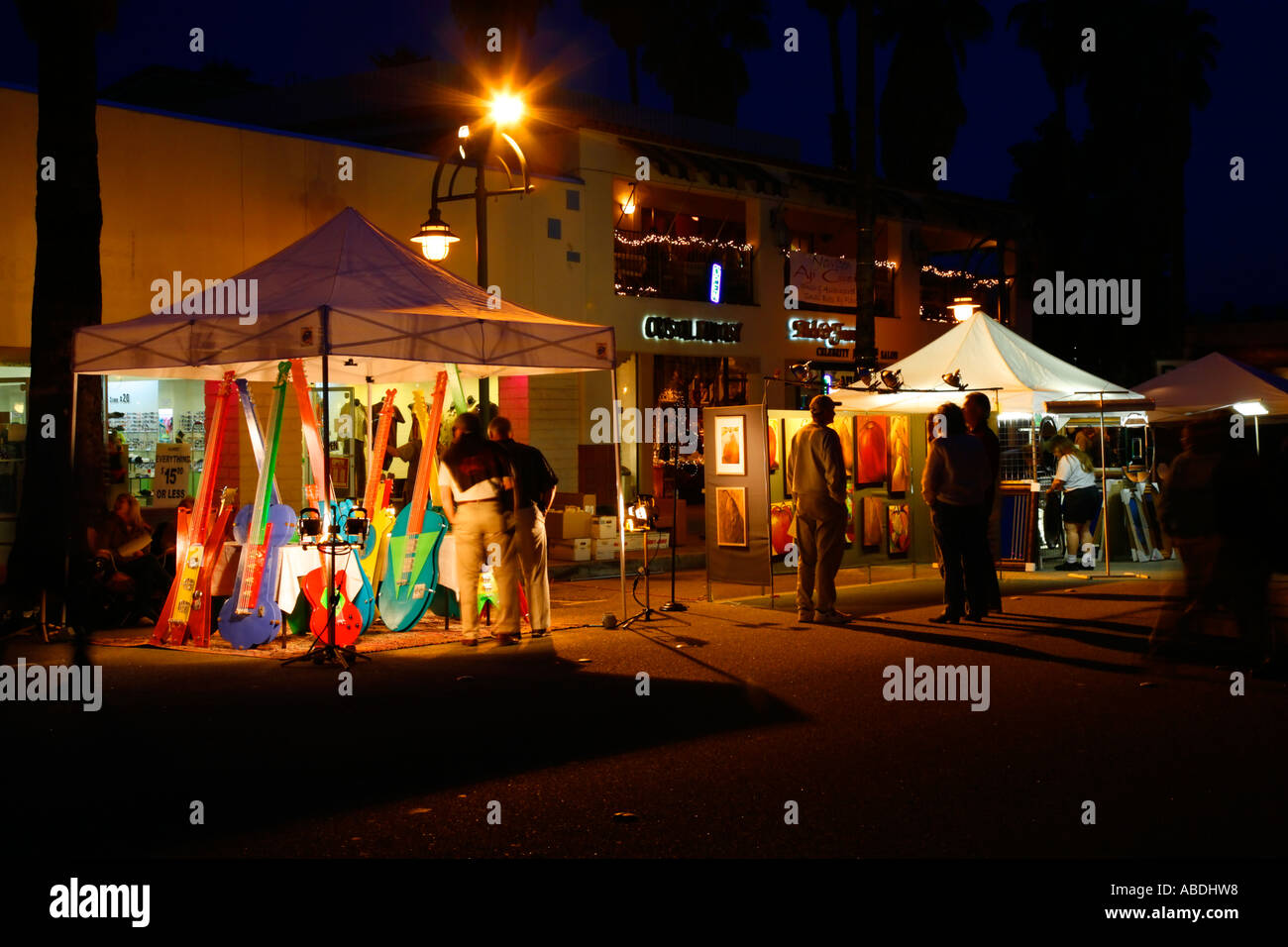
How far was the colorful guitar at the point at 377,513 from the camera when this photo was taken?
40.1ft

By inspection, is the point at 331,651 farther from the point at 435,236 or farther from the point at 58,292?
the point at 435,236

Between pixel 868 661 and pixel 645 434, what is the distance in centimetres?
1688

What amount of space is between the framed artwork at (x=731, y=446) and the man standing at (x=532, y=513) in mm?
2806

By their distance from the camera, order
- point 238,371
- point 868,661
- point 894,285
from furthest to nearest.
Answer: point 894,285 → point 238,371 → point 868,661

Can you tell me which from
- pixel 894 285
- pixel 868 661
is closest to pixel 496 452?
pixel 868 661

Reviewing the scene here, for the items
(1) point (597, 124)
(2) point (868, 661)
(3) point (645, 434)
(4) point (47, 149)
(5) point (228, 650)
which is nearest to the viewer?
(2) point (868, 661)

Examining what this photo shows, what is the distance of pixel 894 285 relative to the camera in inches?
1254

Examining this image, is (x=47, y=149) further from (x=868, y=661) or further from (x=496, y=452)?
(x=868, y=661)

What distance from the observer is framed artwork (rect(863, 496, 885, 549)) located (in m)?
16.3

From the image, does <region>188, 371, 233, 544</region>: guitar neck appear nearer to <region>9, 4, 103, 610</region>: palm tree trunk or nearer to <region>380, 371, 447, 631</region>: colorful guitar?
<region>380, 371, 447, 631</region>: colorful guitar

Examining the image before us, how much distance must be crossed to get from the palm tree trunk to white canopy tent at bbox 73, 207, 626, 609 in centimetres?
187
